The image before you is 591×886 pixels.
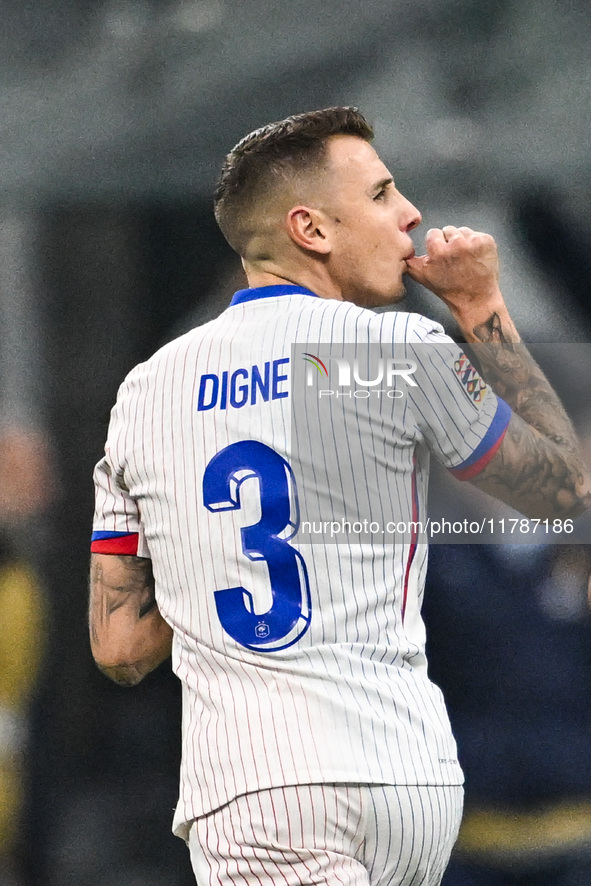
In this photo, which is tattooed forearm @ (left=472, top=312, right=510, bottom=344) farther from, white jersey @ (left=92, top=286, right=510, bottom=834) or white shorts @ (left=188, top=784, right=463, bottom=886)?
white shorts @ (left=188, top=784, right=463, bottom=886)

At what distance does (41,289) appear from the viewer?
8.10ft

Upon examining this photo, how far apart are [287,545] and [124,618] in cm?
50

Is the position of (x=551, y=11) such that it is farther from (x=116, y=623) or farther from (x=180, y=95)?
(x=116, y=623)

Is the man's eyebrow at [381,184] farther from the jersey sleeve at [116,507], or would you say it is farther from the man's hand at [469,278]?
the jersey sleeve at [116,507]

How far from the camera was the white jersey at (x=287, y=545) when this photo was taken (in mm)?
1496

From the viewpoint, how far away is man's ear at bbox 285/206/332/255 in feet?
5.99

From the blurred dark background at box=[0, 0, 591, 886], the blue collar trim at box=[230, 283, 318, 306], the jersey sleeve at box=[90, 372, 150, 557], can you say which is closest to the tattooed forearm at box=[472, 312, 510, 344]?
the blue collar trim at box=[230, 283, 318, 306]

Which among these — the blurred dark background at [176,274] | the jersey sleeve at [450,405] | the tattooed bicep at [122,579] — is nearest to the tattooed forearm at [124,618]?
the tattooed bicep at [122,579]

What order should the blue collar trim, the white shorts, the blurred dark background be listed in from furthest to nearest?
the blurred dark background < the blue collar trim < the white shorts

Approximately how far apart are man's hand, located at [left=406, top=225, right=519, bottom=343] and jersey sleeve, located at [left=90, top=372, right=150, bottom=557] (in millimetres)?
589

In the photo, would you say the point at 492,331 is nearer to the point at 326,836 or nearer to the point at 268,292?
the point at 268,292

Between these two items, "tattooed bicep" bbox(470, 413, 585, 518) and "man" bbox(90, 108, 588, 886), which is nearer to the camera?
"man" bbox(90, 108, 588, 886)

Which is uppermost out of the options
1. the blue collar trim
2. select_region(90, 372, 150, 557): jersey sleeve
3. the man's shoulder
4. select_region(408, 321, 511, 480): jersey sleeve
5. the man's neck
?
the man's neck

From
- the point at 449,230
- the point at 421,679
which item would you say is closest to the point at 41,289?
the point at 449,230
